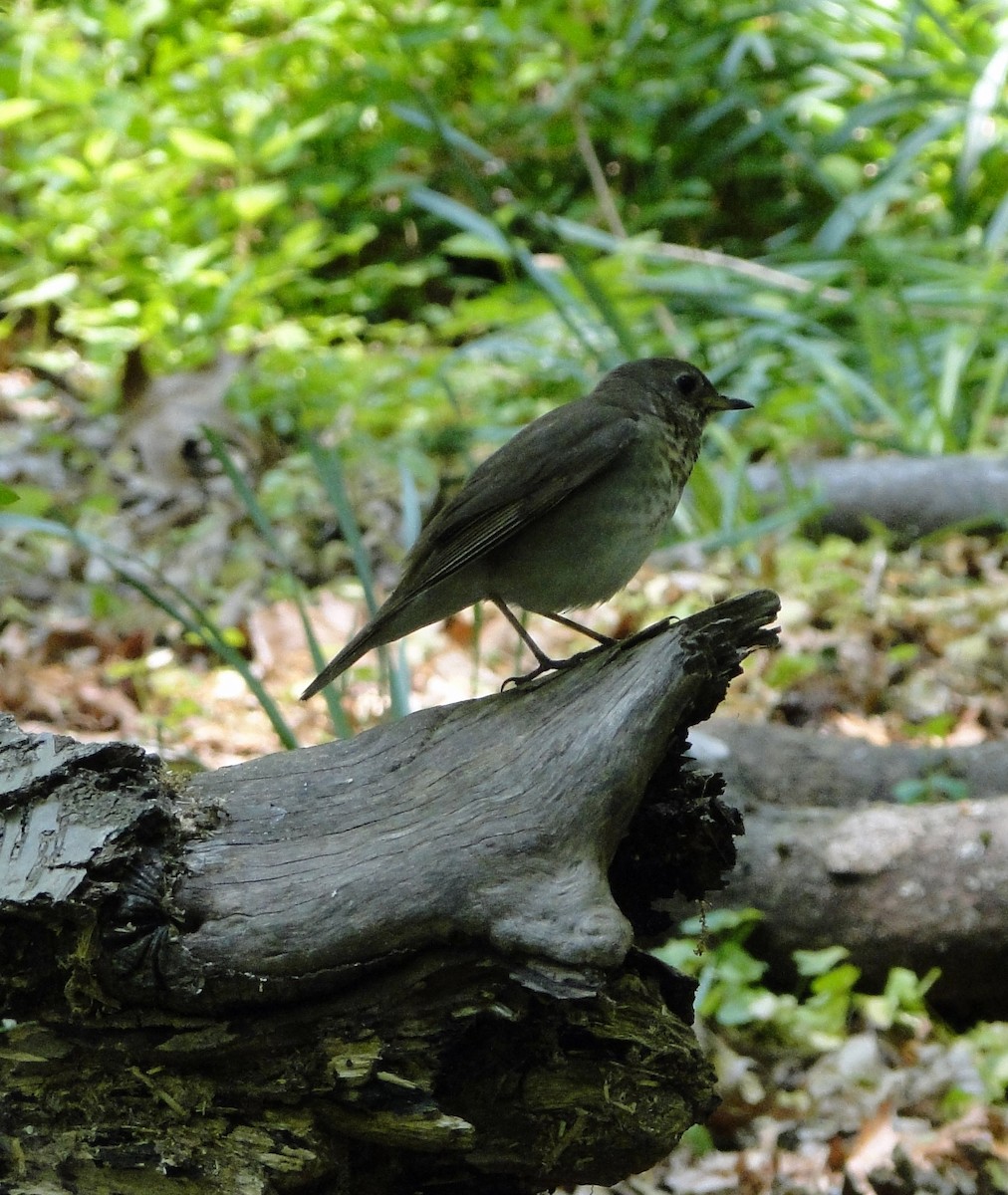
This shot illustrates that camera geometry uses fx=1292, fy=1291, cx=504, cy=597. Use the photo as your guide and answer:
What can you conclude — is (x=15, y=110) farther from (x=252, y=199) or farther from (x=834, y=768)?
(x=834, y=768)

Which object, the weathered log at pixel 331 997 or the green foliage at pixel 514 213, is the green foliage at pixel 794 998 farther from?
the green foliage at pixel 514 213

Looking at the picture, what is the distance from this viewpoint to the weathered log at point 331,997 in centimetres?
187

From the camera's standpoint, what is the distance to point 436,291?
966 cm

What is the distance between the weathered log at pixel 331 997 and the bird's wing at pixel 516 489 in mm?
814

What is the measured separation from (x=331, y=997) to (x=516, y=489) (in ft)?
4.13

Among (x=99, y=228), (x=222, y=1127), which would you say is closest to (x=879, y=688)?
(x=222, y=1127)

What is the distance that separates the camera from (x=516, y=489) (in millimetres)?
2832

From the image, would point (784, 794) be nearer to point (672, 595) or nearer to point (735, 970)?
point (735, 970)

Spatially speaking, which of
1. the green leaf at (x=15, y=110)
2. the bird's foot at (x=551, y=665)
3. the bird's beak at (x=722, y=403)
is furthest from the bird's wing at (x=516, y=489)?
the green leaf at (x=15, y=110)

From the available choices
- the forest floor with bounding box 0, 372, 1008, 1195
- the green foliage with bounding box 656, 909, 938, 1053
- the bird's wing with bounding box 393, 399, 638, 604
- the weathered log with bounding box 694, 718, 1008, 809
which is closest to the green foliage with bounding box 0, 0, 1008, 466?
the forest floor with bounding box 0, 372, 1008, 1195

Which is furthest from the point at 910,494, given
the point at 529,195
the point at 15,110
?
the point at 15,110

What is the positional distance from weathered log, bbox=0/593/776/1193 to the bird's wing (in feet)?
2.67

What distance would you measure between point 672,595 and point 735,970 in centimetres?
229

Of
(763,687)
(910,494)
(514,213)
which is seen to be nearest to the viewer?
(763,687)
